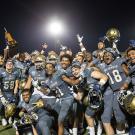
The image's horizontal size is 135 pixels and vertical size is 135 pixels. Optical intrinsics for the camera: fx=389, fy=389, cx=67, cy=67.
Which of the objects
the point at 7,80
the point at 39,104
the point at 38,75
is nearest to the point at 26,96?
the point at 39,104

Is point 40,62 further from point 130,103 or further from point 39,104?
point 130,103

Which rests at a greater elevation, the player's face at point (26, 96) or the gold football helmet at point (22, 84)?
the gold football helmet at point (22, 84)

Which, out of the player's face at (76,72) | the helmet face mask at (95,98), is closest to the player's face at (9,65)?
the player's face at (76,72)

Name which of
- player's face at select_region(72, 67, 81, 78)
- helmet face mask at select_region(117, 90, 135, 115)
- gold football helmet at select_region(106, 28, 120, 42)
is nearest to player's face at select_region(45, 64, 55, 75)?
player's face at select_region(72, 67, 81, 78)

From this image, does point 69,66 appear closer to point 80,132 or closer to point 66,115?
point 66,115

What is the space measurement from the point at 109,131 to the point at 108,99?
61cm

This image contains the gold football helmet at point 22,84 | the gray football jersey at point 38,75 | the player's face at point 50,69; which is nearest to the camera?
the player's face at point 50,69

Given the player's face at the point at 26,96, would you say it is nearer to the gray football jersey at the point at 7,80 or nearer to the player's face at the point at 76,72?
the player's face at the point at 76,72

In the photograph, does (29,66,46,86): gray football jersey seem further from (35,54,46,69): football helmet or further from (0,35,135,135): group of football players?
(35,54,46,69): football helmet

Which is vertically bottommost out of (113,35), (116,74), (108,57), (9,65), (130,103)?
(130,103)

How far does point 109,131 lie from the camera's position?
7.43m

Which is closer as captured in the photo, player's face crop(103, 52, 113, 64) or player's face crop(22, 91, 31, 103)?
player's face crop(103, 52, 113, 64)

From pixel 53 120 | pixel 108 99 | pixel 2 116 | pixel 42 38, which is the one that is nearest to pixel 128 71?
pixel 108 99

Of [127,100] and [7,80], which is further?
[7,80]
